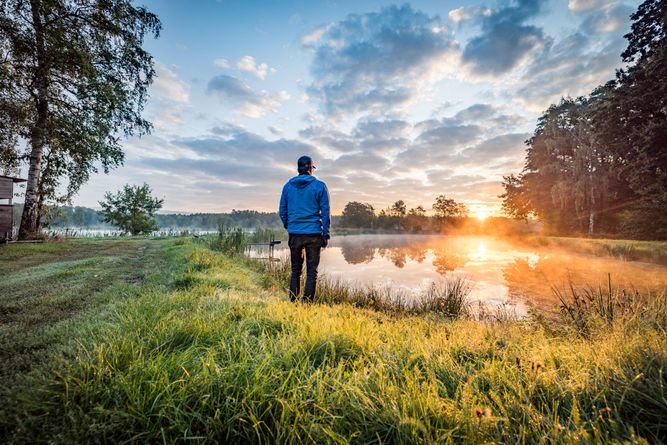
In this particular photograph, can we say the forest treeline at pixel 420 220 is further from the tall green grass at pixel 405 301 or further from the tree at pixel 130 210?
the tall green grass at pixel 405 301

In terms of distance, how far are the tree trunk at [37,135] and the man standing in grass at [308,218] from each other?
1132 centimetres

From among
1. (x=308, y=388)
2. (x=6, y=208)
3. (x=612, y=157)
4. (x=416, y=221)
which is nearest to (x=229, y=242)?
(x=6, y=208)

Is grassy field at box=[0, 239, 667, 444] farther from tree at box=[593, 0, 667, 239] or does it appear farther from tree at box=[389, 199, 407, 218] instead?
tree at box=[389, 199, 407, 218]

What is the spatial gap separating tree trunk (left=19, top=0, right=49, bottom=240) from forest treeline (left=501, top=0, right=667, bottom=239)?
85.6 ft

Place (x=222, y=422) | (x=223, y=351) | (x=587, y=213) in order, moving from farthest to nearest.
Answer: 1. (x=587, y=213)
2. (x=223, y=351)
3. (x=222, y=422)

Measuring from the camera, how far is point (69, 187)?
11883mm

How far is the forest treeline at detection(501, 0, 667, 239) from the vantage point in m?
13.8

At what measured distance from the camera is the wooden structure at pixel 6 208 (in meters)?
9.49

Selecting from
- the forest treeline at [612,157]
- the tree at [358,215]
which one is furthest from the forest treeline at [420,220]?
the forest treeline at [612,157]

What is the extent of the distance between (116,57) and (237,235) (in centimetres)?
908

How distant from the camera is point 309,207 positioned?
431 cm

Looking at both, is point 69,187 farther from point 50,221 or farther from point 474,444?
point 474,444

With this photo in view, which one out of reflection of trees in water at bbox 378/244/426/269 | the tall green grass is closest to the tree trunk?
the tall green grass

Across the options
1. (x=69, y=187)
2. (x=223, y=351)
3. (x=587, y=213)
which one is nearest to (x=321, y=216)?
(x=223, y=351)
